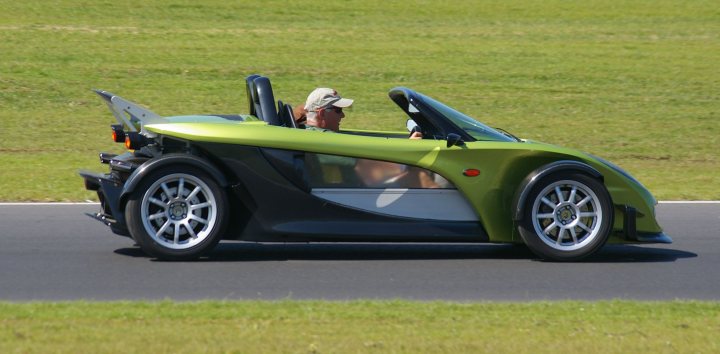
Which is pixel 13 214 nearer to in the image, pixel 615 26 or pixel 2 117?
pixel 2 117

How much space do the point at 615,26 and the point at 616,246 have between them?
20180 millimetres

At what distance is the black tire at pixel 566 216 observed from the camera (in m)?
7.91

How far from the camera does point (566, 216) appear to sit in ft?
26.2

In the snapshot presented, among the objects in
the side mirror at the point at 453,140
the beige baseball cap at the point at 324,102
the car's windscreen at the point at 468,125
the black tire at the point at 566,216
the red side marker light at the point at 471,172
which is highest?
the beige baseball cap at the point at 324,102

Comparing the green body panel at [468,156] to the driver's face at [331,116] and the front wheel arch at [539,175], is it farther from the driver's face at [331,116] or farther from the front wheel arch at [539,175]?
the driver's face at [331,116]

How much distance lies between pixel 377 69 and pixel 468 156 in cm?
1373

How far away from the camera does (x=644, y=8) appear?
31.5 meters

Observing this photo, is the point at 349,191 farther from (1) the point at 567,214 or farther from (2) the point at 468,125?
(1) the point at 567,214

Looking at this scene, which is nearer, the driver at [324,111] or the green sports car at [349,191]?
the green sports car at [349,191]

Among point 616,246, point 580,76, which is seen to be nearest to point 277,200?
point 616,246

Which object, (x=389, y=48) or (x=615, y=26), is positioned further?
(x=615, y=26)

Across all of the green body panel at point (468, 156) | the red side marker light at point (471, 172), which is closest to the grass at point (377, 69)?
the green body panel at point (468, 156)

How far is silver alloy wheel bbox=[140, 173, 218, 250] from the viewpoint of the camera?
7754 millimetres

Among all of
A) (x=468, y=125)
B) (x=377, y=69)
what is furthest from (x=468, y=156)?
(x=377, y=69)
